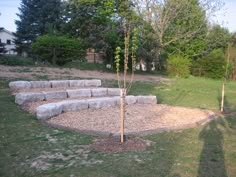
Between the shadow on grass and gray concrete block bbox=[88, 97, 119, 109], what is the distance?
2.59 meters

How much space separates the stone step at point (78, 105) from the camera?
23.1 feet

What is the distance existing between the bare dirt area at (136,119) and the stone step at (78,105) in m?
0.15

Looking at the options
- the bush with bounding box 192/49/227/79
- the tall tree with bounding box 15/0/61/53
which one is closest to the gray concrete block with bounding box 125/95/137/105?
the bush with bounding box 192/49/227/79

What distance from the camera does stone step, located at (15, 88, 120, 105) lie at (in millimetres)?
8508

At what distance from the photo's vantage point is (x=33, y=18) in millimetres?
36688

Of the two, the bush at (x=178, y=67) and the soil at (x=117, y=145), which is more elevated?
the bush at (x=178, y=67)

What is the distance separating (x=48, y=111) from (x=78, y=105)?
107 cm

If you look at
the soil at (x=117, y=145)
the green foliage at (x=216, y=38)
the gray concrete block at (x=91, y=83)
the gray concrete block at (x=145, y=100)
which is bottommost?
the soil at (x=117, y=145)

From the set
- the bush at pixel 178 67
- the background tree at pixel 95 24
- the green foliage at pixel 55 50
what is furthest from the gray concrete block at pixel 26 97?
the bush at pixel 178 67

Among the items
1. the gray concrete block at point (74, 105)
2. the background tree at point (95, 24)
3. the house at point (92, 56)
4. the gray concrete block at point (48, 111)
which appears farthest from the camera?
the house at point (92, 56)

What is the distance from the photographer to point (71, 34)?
24.3 metres

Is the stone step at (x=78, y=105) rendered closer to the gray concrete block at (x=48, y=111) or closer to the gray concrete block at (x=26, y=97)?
the gray concrete block at (x=48, y=111)

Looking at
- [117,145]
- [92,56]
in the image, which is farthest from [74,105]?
[92,56]

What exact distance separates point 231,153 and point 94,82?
7249 mm
